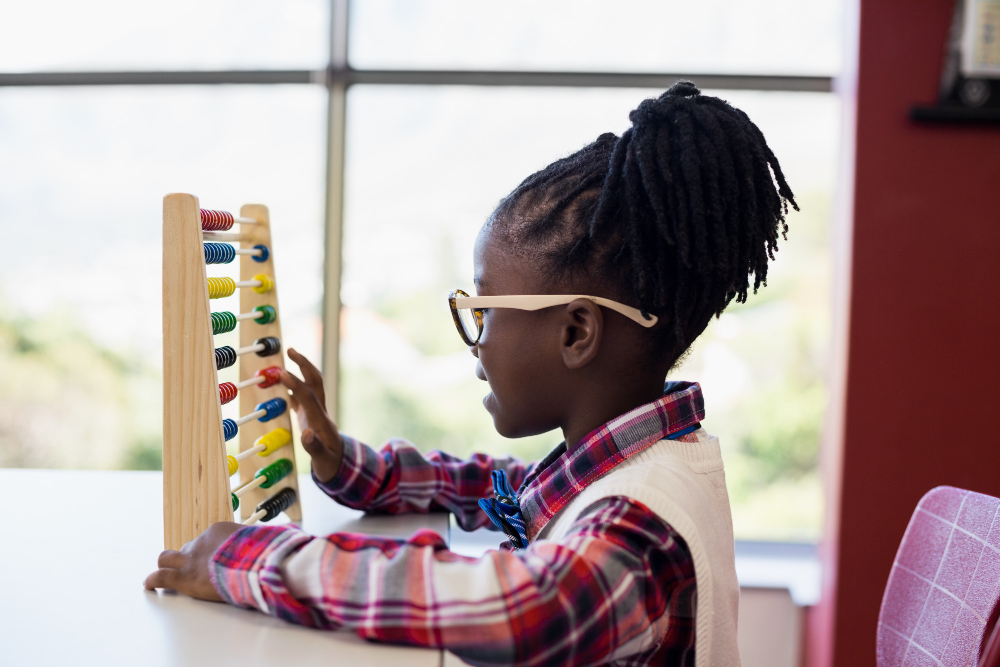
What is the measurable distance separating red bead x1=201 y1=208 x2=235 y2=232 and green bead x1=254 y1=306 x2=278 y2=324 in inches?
7.0

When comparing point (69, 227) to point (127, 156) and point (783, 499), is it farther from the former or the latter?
point (783, 499)

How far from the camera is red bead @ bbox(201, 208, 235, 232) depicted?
1.07 metres

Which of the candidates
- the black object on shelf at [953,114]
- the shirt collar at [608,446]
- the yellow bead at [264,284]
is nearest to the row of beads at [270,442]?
the yellow bead at [264,284]

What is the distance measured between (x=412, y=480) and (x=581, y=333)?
0.48 meters

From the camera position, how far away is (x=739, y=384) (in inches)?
97.3

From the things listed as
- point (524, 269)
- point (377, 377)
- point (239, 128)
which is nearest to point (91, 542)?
point (524, 269)

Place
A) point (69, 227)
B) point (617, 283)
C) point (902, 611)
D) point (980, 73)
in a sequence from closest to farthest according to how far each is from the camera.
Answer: point (617, 283) → point (902, 611) → point (980, 73) → point (69, 227)

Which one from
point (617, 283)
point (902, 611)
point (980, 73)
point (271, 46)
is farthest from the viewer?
point (271, 46)

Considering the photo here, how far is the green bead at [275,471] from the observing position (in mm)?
1242

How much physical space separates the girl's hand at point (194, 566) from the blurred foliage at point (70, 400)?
1.92 m

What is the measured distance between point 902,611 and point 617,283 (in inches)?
25.0

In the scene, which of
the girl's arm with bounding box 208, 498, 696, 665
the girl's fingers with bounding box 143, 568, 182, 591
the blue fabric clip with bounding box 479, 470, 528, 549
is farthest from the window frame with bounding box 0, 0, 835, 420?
the girl's arm with bounding box 208, 498, 696, 665

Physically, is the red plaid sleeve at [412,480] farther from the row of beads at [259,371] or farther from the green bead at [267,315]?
the green bead at [267,315]

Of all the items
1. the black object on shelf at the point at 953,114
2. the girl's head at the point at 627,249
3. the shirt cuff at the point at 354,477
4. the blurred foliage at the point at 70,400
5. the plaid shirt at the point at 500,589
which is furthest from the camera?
the blurred foliage at the point at 70,400
